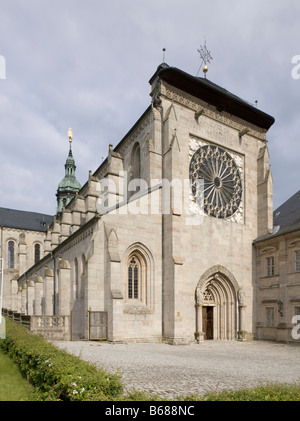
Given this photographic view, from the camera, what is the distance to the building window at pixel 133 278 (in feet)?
66.8

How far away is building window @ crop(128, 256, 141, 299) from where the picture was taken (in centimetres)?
2036

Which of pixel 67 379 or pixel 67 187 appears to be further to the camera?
pixel 67 187

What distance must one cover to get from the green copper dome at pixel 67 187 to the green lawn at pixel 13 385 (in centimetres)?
5038

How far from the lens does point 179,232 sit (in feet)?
69.2

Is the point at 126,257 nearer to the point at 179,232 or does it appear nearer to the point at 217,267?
the point at 179,232

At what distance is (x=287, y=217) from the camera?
2609 centimetres

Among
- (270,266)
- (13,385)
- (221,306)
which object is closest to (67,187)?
(221,306)

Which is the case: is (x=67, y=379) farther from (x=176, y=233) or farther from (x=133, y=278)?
(x=176, y=233)

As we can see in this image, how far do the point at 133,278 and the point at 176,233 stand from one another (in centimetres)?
389

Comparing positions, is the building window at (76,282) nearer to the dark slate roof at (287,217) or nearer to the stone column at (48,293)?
the stone column at (48,293)

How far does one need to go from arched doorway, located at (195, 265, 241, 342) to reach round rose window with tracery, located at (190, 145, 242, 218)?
4.64 m

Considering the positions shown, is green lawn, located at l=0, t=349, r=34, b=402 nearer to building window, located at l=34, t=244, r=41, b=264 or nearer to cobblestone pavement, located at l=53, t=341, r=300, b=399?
cobblestone pavement, located at l=53, t=341, r=300, b=399

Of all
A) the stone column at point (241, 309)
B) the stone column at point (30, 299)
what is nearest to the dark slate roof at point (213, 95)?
the stone column at point (241, 309)

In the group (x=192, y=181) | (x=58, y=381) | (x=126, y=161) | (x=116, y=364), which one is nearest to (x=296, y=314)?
(x=192, y=181)
